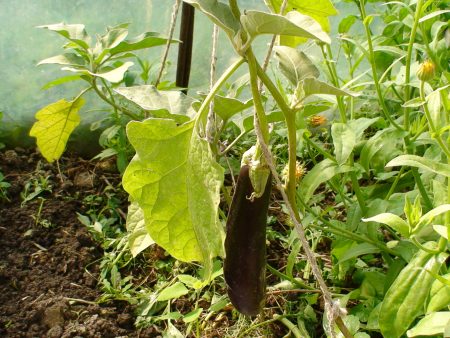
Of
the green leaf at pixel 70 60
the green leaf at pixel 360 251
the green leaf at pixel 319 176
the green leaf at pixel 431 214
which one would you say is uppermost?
the green leaf at pixel 70 60

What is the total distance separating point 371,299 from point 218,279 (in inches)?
14.3

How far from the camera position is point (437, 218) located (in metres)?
0.89

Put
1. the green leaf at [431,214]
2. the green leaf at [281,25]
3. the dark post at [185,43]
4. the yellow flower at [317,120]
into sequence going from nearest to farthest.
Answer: the green leaf at [281,25]
the green leaf at [431,214]
the dark post at [185,43]
the yellow flower at [317,120]

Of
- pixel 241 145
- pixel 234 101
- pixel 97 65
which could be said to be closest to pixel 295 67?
pixel 234 101

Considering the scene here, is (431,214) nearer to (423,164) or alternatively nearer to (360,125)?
(423,164)

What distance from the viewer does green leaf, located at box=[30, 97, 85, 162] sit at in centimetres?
129

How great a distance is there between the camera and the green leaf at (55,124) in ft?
4.22

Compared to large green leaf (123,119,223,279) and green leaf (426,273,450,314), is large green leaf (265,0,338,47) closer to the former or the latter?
large green leaf (123,119,223,279)

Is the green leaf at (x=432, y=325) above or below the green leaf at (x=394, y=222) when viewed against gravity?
below

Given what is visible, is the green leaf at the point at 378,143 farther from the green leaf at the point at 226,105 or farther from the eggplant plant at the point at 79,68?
the eggplant plant at the point at 79,68

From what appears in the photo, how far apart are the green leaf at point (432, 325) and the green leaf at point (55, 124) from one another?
0.85 m

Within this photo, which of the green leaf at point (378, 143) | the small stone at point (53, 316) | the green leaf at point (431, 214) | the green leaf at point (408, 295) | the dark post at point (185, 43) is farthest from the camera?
the dark post at point (185, 43)

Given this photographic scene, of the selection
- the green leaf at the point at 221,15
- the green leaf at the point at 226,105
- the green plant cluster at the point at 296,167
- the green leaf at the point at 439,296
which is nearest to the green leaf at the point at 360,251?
the green plant cluster at the point at 296,167

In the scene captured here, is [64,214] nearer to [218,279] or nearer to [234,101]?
[218,279]
